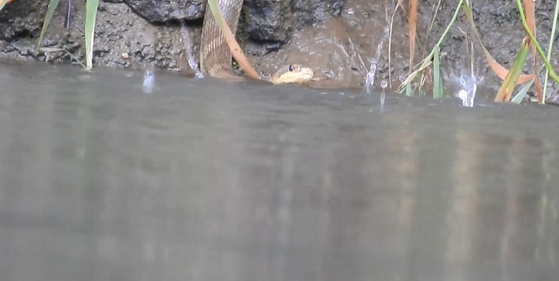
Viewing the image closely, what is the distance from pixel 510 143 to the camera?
1253mm

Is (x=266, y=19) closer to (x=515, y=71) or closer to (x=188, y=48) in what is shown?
(x=188, y=48)

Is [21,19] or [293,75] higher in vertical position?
[21,19]

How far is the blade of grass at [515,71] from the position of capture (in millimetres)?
1596

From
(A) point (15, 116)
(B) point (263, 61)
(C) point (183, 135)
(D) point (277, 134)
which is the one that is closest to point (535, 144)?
(D) point (277, 134)

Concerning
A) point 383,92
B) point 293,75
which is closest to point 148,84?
point 383,92

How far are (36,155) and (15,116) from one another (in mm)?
329

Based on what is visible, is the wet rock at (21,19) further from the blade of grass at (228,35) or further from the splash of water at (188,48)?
the blade of grass at (228,35)

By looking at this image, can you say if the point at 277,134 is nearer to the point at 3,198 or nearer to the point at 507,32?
the point at 3,198

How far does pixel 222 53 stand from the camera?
9.96 feet

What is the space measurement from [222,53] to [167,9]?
16.1 inches

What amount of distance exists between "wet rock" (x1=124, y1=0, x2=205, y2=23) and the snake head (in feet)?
1.52

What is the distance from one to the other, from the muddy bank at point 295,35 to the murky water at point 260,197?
1775mm

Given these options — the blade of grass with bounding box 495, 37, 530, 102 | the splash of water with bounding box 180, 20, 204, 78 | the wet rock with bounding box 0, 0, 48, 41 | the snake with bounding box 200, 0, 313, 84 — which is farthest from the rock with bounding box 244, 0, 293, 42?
the blade of grass with bounding box 495, 37, 530, 102

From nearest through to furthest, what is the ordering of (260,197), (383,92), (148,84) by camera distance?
(260,197) → (148,84) → (383,92)
